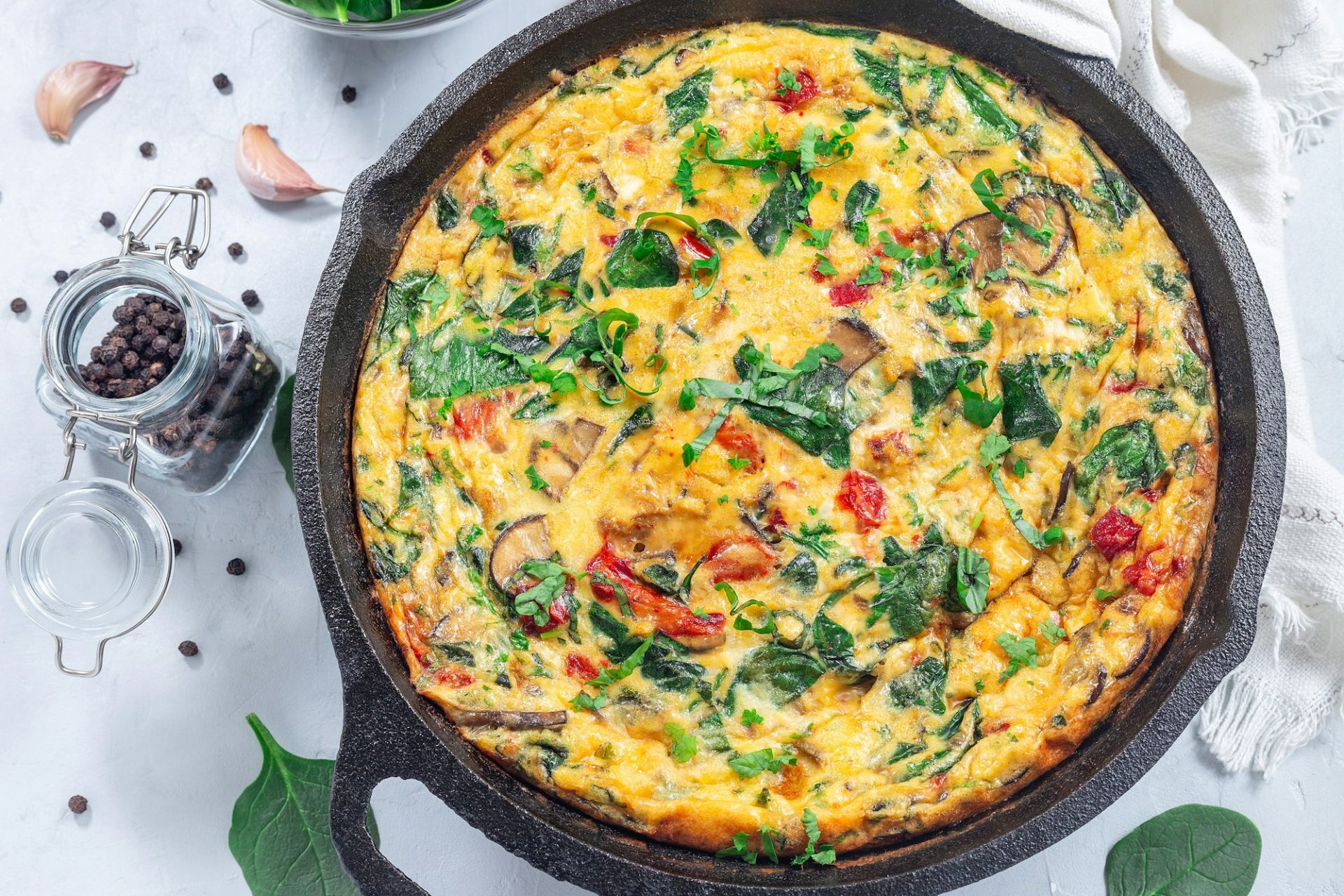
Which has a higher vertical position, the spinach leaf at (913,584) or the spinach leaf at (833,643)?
the spinach leaf at (913,584)

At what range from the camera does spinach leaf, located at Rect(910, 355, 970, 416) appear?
316cm

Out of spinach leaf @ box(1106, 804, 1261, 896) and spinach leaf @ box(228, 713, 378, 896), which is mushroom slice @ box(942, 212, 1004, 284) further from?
spinach leaf @ box(228, 713, 378, 896)

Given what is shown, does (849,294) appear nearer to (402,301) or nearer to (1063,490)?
(1063,490)

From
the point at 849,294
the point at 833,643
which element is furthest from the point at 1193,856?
the point at 849,294

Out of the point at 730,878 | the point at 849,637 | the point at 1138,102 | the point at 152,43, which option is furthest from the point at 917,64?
the point at 152,43

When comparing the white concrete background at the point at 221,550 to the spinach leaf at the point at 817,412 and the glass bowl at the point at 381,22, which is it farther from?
the spinach leaf at the point at 817,412

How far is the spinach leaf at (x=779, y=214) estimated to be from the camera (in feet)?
10.7

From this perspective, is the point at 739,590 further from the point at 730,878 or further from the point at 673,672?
the point at 730,878

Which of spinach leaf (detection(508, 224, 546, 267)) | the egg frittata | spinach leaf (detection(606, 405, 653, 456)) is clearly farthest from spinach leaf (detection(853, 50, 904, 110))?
spinach leaf (detection(606, 405, 653, 456))

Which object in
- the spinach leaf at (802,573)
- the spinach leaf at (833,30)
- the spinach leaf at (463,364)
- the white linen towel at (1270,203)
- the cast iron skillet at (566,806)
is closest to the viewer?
the cast iron skillet at (566,806)

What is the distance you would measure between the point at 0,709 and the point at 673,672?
2707 mm

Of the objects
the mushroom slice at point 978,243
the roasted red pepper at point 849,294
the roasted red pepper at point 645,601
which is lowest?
the roasted red pepper at point 645,601

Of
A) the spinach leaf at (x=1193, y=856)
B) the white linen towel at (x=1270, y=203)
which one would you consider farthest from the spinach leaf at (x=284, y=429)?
the spinach leaf at (x=1193, y=856)

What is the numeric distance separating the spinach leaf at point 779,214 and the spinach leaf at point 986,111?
0.55m
